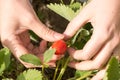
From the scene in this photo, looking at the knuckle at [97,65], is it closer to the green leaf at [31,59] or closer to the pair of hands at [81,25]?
the pair of hands at [81,25]

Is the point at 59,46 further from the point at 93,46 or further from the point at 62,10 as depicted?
the point at 62,10

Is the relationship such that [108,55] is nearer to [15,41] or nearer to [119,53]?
[119,53]

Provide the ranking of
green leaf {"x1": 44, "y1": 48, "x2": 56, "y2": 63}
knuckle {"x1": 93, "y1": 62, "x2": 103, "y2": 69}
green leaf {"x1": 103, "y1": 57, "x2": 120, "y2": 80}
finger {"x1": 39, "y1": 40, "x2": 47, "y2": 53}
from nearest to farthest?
green leaf {"x1": 103, "y1": 57, "x2": 120, "y2": 80}
green leaf {"x1": 44, "y1": 48, "x2": 56, "y2": 63}
knuckle {"x1": 93, "y1": 62, "x2": 103, "y2": 69}
finger {"x1": 39, "y1": 40, "x2": 47, "y2": 53}

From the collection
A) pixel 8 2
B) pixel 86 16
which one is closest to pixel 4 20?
pixel 8 2

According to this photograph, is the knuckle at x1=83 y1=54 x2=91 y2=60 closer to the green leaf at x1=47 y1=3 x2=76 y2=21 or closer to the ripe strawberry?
the ripe strawberry

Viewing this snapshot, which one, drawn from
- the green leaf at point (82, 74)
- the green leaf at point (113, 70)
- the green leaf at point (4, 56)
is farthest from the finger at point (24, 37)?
the green leaf at point (113, 70)

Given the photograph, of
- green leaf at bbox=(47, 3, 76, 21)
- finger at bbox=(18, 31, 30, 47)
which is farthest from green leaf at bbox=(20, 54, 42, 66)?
green leaf at bbox=(47, 3, 76, 21)
